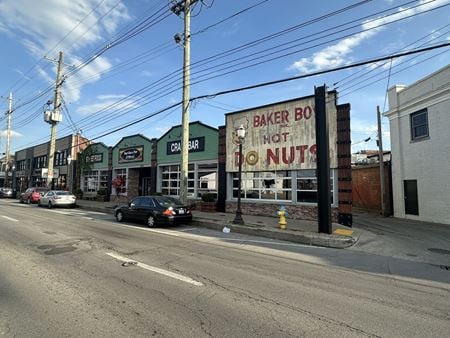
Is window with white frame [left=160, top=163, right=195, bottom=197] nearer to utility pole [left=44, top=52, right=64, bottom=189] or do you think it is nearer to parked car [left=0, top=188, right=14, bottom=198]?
utility pole [left=44, top=52, right=64, bottom=189]

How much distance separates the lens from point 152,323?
417 cm

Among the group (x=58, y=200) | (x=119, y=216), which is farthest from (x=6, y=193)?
(x=119, y=216)

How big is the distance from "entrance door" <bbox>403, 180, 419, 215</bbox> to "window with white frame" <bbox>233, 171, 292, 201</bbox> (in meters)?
7.39

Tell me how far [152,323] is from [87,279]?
255 cm

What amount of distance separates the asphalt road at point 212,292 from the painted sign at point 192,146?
41.7 feet

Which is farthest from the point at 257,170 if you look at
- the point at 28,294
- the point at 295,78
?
the point at 28,294

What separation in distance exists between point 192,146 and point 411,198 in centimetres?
1406

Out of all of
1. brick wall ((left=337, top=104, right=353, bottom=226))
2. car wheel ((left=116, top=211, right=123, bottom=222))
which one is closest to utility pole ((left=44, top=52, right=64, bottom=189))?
car wheel ((left=116, top=211, right=123, bottom=222))

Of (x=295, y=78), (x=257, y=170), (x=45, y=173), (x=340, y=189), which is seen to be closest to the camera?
(x=295, y=78)

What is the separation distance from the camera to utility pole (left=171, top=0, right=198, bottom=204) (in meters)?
17.1

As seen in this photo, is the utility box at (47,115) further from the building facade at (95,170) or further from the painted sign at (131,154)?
the painted sign at (131,154)

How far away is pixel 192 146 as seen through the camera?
2223 centimetres

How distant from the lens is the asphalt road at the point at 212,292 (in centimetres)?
411

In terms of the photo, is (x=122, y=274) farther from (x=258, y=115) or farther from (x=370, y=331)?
(x=258, y=115)
